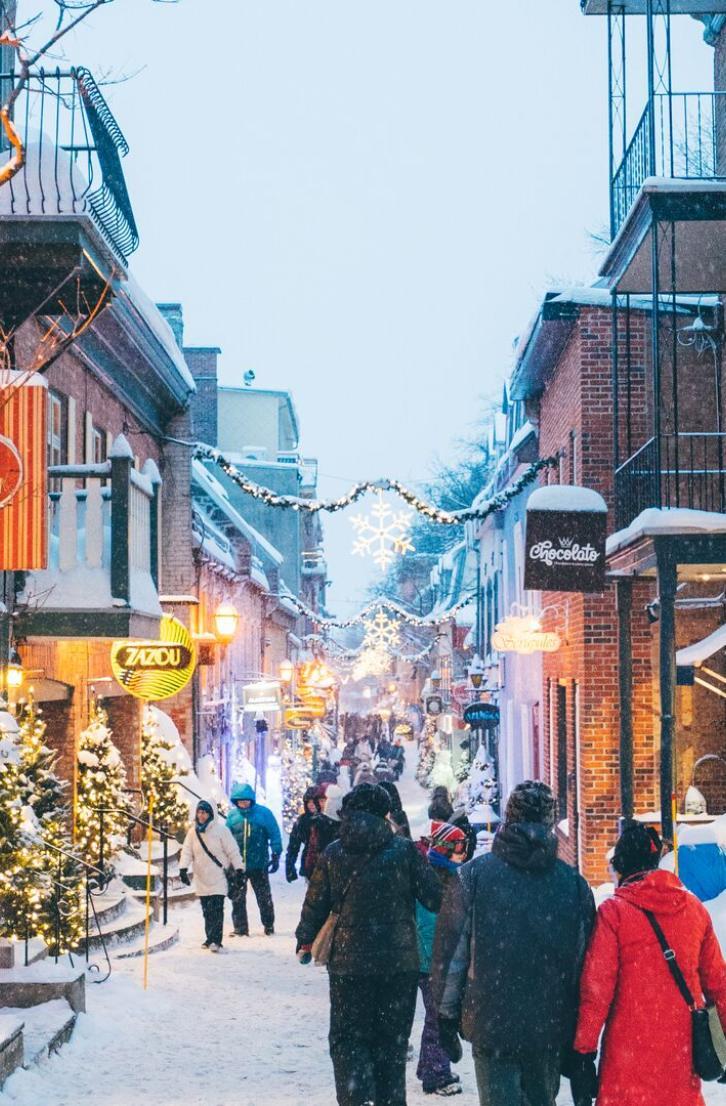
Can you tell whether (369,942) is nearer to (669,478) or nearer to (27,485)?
(27,485)

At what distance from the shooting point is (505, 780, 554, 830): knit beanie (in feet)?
18.1

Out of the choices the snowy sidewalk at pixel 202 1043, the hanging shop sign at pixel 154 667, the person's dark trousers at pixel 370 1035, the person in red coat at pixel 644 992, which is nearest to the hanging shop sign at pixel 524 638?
the hanging shop sign at pixel 154 667

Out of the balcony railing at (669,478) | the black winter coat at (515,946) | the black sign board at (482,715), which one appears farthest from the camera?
the black sign board at (482,715)

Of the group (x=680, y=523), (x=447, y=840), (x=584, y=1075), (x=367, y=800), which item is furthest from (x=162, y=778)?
(x=584, y=1075)

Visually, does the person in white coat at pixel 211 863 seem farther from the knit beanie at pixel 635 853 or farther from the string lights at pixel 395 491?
the knit beanie at pixel 635 853

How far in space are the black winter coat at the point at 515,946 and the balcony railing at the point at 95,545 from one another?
745 cm

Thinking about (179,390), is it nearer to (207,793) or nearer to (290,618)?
(207,793)

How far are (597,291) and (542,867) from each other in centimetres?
1213

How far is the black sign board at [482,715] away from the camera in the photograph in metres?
28.3

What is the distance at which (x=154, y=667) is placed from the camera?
16.2 meters

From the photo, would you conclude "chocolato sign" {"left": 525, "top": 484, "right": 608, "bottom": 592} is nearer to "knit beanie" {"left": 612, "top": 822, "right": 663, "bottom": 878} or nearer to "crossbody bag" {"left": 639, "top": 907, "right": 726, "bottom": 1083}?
"knit beanie" {"left": 612, "top": 822, "right": 663, "bottom": 878}

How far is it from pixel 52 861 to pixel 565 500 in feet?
20.7

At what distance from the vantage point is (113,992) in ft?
36.7

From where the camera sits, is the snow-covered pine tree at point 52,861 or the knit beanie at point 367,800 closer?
the knit beanie at point 367,800
